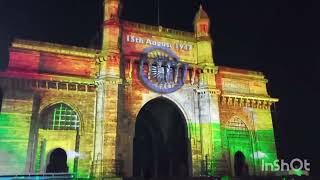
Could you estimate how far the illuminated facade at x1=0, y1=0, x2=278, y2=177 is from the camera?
24.2 metres

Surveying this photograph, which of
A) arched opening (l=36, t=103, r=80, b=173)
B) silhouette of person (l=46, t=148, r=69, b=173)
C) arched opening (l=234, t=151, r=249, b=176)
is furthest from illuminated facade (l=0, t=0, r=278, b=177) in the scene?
silhouette of person (l=46, t=148, r=69, b=173)

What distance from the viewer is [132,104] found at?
1072 inches

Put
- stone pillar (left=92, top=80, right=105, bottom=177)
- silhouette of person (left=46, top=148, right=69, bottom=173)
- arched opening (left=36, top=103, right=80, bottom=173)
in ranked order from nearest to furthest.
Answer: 1. stone pillar (left=92, top=80, right=105, bottom=177)
2. arched opening (left=36, top=103, right=80, bottom=173)
3. silhouette of person (left=46, top=148, right=69, bottom=173)

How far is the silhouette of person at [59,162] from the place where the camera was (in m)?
25.8

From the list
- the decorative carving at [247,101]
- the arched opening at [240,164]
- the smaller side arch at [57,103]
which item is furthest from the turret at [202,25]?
the smaller side arch at [57,103]

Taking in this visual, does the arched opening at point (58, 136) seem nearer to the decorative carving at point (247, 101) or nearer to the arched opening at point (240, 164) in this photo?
the decorative carving at point (247, 101)

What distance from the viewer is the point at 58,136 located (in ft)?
81.1

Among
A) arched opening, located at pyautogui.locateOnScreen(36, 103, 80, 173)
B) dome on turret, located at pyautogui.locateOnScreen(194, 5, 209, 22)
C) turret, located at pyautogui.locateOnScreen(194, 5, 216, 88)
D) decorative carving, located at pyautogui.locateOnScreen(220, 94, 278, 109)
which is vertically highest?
dome on turret, located at pyautogui.locateOnScreen(194, 5, 209, 22)

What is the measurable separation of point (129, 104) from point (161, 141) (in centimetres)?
890

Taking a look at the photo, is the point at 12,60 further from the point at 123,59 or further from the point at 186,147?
the point at 186,147

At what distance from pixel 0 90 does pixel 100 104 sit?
24.3 feet

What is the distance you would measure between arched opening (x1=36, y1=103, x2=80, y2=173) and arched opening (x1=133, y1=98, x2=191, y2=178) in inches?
295

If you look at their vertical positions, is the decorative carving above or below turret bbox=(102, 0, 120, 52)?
below

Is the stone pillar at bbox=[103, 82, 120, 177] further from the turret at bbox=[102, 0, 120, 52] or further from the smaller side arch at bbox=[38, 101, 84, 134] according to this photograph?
the turret at bbox=[102, 0, 120, 52]
